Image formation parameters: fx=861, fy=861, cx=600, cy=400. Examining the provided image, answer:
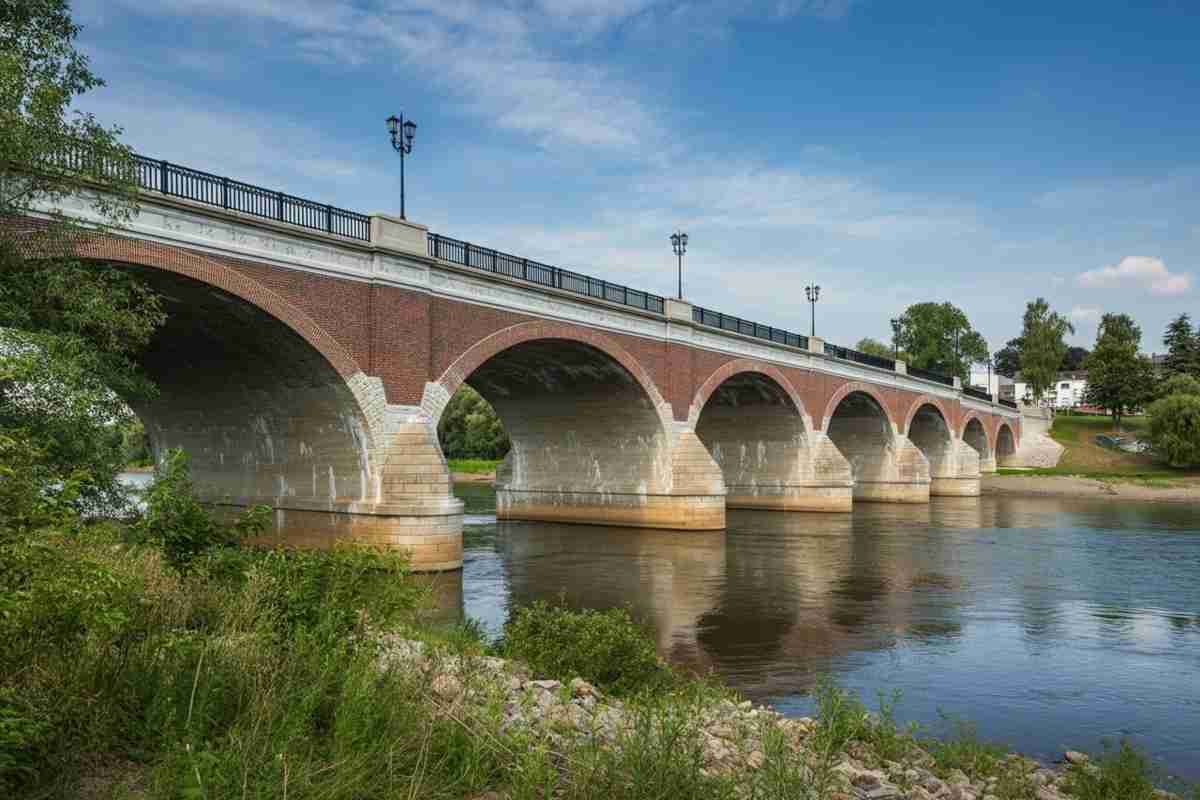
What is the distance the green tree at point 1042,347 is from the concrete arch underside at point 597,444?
79.6m

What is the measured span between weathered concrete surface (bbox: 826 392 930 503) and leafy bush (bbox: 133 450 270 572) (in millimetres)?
48252

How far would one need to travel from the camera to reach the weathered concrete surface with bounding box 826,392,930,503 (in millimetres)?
54906

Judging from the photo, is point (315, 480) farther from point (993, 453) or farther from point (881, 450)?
point (993, 453)

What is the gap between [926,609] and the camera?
1942 centimetres

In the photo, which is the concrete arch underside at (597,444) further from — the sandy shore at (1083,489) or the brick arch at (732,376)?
the sandy shore at (1083,489)

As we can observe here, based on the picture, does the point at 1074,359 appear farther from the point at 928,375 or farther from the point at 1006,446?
the point at 928,375

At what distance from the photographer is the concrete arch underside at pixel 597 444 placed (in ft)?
112

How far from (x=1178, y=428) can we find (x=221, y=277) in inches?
2843

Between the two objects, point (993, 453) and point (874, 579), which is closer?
point (874, 579)

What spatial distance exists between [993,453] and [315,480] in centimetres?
7540

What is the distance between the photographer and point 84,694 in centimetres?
555

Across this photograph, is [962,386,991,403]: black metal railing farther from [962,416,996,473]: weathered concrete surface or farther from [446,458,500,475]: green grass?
[446,458,500,475]: green grass

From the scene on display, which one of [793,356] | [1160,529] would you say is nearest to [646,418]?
[793,356]

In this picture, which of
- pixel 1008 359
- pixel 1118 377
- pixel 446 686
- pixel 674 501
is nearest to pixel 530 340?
pixel 674 501
